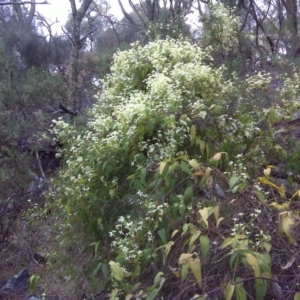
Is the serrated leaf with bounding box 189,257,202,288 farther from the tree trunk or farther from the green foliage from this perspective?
the tree trunk

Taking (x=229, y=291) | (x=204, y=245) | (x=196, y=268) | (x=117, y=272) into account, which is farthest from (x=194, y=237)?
(x=117, y=272)

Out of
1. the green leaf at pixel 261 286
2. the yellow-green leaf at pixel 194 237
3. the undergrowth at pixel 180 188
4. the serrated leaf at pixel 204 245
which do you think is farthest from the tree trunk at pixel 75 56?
the green leaf at pixel 261 286

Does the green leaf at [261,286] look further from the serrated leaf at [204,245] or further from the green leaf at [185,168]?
the green leaf at [185,168]

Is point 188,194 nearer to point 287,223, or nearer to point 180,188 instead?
point 180,188

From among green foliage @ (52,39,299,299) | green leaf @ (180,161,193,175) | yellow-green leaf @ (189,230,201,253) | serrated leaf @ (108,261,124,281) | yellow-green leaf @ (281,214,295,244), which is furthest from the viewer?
green leaf @ (180,161,193,175)

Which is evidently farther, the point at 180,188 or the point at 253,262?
the point at 180,188

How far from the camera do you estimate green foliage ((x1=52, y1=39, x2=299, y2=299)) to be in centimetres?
320

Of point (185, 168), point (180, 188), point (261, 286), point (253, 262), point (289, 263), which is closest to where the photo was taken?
point (253, 262)

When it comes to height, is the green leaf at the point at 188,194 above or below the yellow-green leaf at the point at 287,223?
above

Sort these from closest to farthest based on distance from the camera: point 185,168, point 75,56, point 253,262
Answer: point 253,262
point 185,168
point 75,56

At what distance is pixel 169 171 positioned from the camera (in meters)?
3.44

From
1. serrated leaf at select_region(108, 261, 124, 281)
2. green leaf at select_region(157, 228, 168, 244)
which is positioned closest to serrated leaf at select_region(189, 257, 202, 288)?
serrated leaf at select_region(108, 261, 124, 281)

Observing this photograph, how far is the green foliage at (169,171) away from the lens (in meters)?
3.20

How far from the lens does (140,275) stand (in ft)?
11.2
